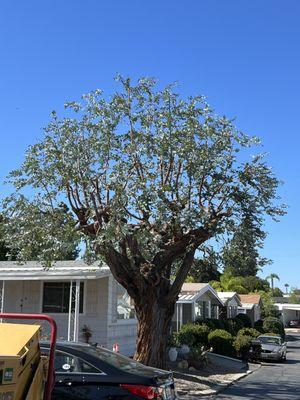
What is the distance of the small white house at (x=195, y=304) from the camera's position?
3331 centimetres

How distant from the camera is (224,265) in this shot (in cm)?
1780

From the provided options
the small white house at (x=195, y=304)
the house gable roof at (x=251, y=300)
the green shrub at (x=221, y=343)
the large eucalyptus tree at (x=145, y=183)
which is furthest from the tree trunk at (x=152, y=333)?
the house gable roof at (x=251, y=300)

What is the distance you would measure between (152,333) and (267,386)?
4769 mm

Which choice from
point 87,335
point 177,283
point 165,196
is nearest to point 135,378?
point 165,196

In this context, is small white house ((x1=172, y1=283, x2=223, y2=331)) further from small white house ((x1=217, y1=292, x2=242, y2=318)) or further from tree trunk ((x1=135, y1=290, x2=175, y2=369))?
tree trunk ((x1=135, y1=290, x2=175, y2=369))

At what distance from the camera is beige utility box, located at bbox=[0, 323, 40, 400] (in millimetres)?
4586

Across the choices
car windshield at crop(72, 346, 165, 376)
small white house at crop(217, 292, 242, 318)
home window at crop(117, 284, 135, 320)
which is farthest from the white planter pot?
small white house at crop(217, 292, 242, 318)

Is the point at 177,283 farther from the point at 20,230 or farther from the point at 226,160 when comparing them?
the point at 20,230

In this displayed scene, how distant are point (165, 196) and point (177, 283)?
2.89m

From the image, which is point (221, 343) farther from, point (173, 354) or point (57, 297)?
point (57, 297)

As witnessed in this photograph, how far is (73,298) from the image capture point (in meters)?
20.2

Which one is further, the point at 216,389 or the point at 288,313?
the point at 288,313

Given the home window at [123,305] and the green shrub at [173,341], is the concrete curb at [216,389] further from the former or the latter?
the home window at [123,305]

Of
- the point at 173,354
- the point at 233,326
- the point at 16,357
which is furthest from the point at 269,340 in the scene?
the point at 16,357
